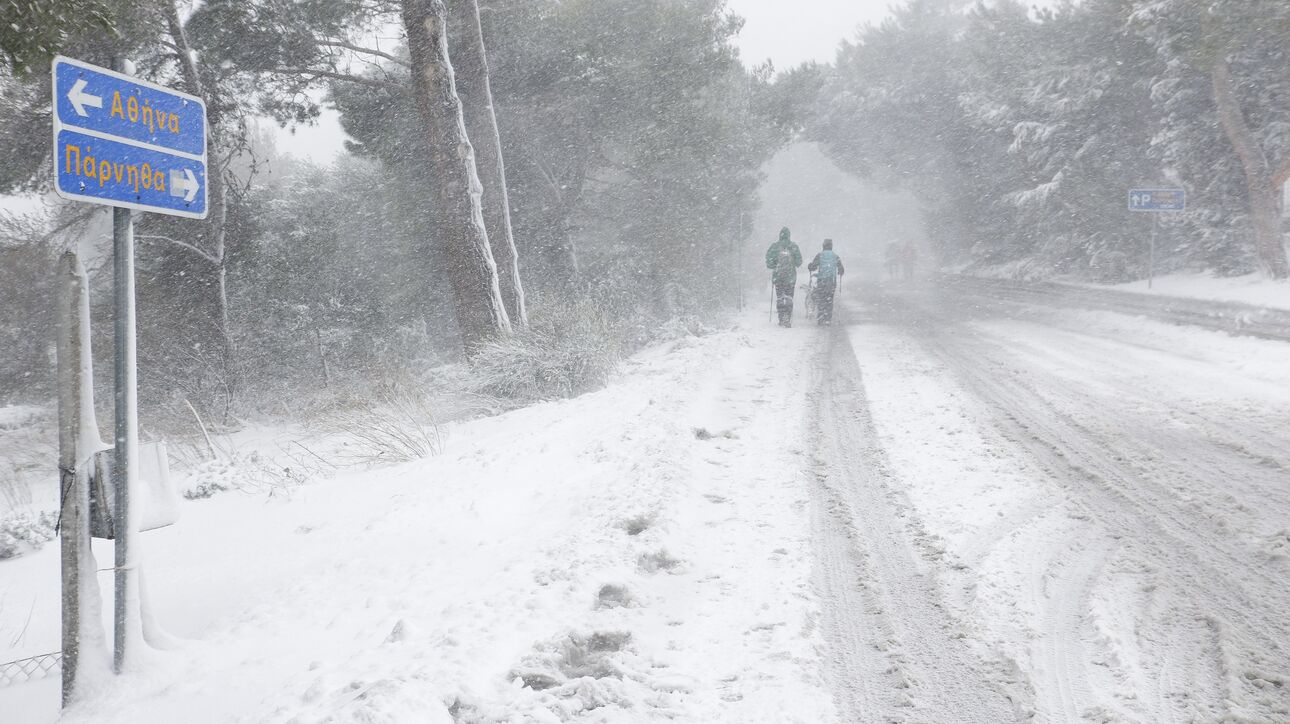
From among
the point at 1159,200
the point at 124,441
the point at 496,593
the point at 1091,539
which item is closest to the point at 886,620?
the point at 1091,539

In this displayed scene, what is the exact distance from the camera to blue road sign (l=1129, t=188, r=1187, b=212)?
57.1ft

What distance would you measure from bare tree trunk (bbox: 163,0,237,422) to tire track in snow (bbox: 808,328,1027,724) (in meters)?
11.1

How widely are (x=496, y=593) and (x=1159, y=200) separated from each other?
2000 centimetres

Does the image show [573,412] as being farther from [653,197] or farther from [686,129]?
[653,197]

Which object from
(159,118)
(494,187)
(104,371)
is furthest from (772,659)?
(104,371)

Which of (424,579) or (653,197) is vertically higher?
(653,197)

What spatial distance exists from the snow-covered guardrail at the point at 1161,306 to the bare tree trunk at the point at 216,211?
16.2 metres

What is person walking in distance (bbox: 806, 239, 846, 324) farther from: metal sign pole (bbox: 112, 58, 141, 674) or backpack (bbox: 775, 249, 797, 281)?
metal sign pole (bbox: 112, 58, 141, 674)

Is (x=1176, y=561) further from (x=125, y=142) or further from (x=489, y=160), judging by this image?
(x=489, y=160)

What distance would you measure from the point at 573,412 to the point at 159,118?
16.4ft

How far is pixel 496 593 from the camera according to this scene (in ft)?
11.0

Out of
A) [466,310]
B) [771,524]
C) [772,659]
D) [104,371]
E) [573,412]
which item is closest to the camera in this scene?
[772,659]

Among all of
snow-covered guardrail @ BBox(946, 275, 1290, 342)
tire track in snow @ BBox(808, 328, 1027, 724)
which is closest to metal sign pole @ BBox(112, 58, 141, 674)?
tire track in snow @ BBox(808, 328, 1027, 724)

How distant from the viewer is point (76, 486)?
2.77 metres
